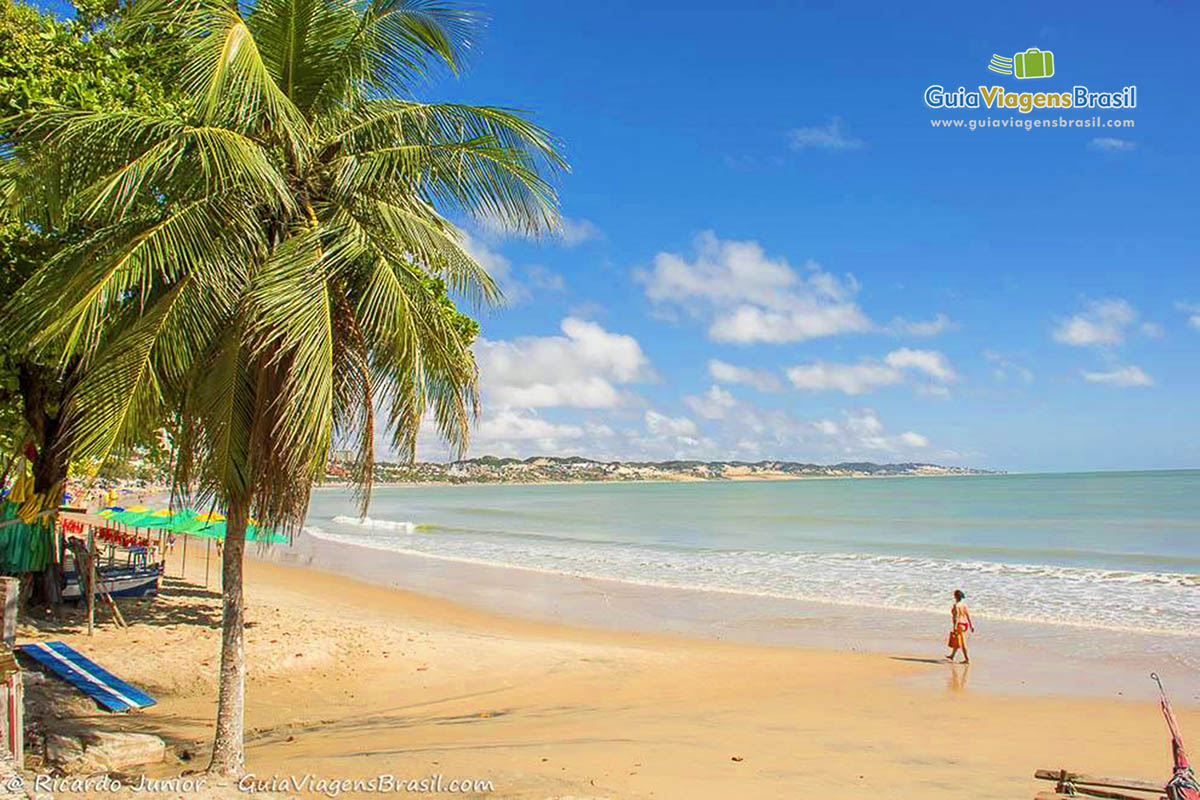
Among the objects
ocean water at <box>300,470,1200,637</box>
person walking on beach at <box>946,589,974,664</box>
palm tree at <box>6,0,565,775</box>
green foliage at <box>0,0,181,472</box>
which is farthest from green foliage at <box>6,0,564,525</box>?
ocean water at <box>300,470,1200,637</box>

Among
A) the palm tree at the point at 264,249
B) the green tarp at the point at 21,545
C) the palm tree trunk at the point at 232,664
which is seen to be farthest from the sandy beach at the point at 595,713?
the palm tree at the point at 264,249

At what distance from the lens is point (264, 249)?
6387mm

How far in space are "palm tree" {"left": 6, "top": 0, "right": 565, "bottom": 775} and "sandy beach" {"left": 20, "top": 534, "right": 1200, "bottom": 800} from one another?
8.30 feet

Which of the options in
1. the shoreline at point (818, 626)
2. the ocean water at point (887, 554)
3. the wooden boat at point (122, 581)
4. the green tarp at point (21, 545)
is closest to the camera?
the green tarp at point (21, 545)

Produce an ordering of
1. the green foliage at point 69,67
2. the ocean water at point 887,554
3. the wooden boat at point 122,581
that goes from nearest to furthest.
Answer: the green foliage at point 69,67 < the wooden boat at point 122,581 < the ocean water at point 887,554

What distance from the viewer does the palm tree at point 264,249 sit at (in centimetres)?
580

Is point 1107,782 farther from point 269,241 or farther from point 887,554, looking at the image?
point 887,554

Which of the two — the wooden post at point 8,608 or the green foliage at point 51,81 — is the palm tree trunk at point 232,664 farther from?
the green foliage at point 51,81

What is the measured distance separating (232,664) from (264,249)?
3.24 m

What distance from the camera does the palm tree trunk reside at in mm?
6434

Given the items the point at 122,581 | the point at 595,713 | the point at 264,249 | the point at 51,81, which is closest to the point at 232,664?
the point at 264,249

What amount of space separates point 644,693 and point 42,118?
9.30 m

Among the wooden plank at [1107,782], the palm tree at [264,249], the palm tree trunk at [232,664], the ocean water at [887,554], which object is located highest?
the palm tree at [264,249]

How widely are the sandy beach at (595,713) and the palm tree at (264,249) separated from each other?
2.53 metres
